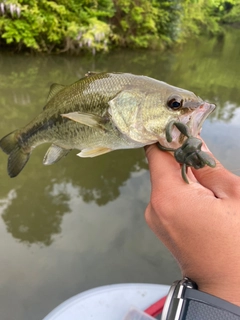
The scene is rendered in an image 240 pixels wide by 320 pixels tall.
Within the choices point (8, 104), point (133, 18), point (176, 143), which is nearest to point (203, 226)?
point (176, 143)

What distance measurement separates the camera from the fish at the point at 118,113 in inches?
56.3

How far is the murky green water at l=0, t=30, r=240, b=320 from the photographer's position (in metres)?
3.20

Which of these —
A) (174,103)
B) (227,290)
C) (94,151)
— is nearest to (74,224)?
(94,151)

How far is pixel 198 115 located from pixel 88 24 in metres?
11.3

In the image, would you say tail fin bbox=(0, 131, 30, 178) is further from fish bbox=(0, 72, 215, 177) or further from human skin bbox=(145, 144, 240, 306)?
human skin bbox=(145, 144, 240, 306)

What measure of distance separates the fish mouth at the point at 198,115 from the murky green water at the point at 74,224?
2.40m

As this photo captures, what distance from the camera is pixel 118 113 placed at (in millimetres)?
1574

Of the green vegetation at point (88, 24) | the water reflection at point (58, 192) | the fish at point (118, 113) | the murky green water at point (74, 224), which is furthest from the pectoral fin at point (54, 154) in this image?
the green vegetation at point (88, 24)

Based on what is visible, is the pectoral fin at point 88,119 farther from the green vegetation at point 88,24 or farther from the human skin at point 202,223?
the green vegetation at point 88,24

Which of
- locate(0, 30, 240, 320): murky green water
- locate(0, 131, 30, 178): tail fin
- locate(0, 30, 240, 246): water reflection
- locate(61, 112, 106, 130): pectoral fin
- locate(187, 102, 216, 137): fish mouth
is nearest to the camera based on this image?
locate(187, 102, 216, 137): fish mouth

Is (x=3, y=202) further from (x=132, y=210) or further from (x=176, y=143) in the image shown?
(x=176, y=143)

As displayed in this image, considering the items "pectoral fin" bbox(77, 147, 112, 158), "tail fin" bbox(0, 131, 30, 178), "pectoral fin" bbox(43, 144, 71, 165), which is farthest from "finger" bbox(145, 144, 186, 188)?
"tail fin" bbox(0, 131, 30, 178)

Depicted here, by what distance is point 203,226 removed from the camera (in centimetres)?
109

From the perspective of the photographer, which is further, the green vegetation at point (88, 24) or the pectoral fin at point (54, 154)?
the green vegetation at point (88, 24)
